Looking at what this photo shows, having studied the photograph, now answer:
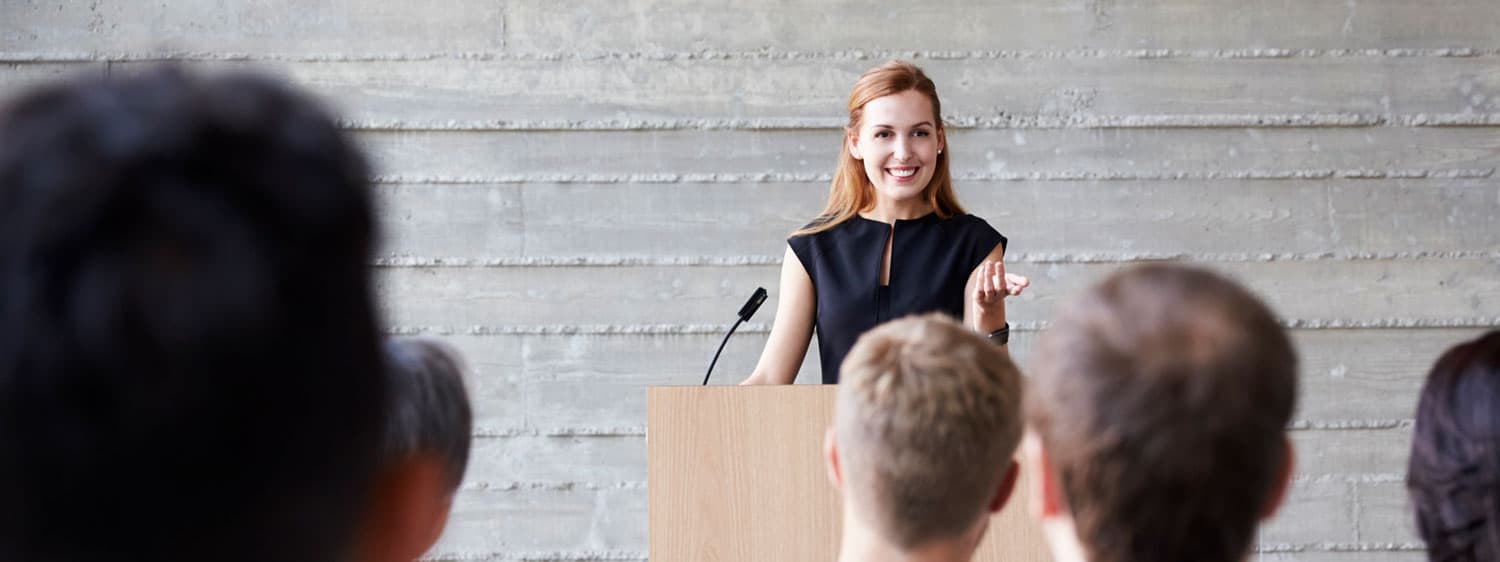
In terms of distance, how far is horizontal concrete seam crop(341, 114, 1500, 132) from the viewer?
348 cm

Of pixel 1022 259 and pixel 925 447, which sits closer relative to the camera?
pixel 925 447

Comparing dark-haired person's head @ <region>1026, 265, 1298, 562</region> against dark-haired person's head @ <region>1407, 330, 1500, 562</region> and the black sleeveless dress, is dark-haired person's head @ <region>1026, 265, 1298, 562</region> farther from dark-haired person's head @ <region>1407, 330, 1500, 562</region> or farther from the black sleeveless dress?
the black sleeveless dress

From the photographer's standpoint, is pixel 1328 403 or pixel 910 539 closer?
pixel 910 539

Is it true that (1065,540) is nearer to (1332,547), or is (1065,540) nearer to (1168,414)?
(1168,414)

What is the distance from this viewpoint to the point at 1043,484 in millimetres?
951

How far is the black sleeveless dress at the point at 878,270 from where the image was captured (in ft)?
8.55

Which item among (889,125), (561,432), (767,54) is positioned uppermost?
(767,54)

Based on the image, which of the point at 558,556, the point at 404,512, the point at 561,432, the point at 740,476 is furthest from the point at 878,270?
the point at 404,512

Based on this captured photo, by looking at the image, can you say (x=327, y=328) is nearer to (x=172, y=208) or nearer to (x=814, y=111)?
(x=172, y=208)

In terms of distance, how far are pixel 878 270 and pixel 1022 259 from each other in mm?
952

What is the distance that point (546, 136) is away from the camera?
350cm

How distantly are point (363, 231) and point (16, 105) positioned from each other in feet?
Answer: 0.40

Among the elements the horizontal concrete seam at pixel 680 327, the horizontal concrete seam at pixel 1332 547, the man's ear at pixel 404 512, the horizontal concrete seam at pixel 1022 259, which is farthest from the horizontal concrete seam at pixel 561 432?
the man's ear at pixel 404 512

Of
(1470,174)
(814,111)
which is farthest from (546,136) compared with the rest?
(1470,174)
